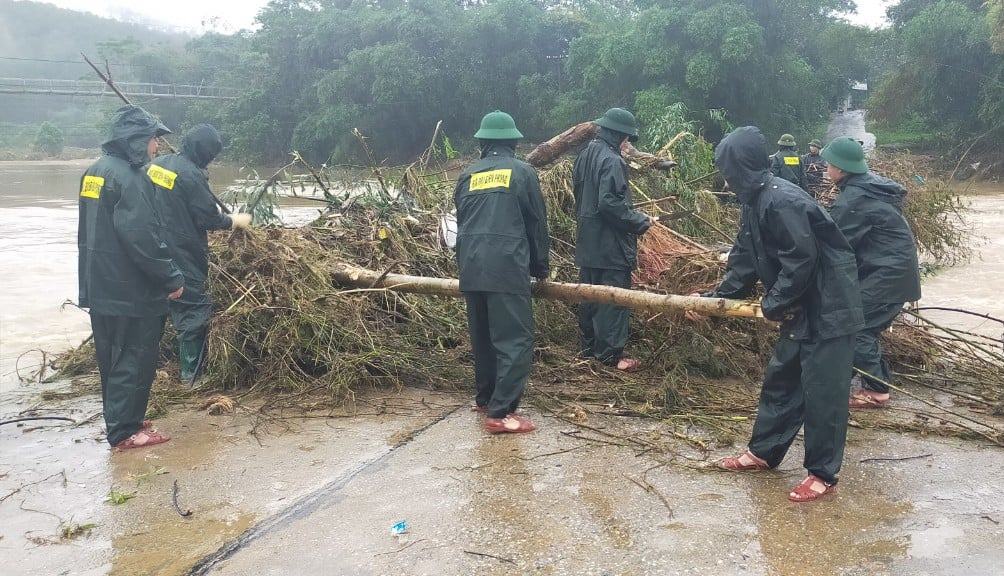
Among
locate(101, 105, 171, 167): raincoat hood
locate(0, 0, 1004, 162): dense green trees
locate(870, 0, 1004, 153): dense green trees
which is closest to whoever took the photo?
locate(101, 105, 171, 167): raincoat hood

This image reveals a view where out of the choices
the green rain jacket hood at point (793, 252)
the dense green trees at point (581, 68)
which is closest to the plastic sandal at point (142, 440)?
the green rain jacket hood at point (793, 252)

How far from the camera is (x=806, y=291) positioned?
3.33 metres

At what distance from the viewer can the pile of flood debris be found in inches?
186

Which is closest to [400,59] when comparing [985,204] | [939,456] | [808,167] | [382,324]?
[985,204]

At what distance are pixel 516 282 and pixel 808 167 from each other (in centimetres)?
694

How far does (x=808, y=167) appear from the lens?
9.88 m

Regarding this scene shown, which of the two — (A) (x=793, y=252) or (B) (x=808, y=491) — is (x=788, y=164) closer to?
(A) (x=793, y=252)

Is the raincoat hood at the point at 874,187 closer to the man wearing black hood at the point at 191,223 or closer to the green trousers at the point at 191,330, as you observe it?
the man wearing black hood at the point at 191,223

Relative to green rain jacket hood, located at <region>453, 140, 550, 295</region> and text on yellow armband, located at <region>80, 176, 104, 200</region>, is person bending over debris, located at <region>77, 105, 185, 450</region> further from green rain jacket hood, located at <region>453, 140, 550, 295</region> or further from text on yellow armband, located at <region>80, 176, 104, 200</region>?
green rain jacket hood, located at <region>453, 140, 550, 295</region>

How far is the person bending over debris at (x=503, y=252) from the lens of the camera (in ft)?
14.2

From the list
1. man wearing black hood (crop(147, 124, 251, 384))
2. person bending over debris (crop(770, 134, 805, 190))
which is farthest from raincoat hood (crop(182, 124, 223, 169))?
person bending over debris (crop(770, 134, 805, 190))

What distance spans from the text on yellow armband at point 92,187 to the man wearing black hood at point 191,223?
1091 millimetres

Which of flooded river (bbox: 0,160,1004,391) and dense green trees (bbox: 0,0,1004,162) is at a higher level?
dense green trees (bbox: 0,0,1004,162)

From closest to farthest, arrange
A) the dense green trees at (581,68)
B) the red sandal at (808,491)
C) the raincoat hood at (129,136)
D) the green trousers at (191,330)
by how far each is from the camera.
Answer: the red sandal at (808,491) → the raincoat hood at (129,136) → the green trousers at (191,330) → the dense green trees at (581,68)
